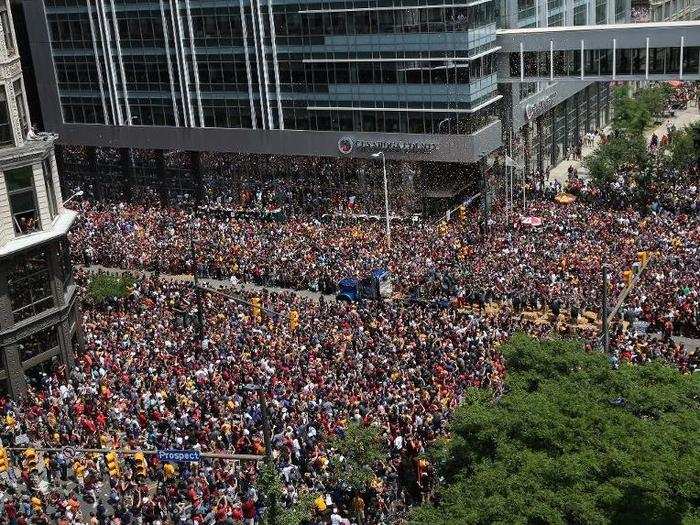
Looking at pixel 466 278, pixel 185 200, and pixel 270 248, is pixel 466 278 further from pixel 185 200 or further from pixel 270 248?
pixel 185 200

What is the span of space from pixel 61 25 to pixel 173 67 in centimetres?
1172

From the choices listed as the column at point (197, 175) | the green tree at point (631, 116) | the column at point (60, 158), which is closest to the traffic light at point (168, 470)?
the column at point (197, 175)

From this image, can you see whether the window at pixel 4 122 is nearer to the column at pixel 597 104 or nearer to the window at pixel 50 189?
the window at pixel 50 189

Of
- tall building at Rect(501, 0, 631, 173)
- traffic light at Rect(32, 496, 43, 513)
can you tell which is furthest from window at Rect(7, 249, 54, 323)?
tall building at Rect(501, 0, 631, 173)

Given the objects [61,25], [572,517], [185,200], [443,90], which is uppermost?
[61,25]

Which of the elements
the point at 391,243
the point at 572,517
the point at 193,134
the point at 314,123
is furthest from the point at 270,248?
the point at 572,517

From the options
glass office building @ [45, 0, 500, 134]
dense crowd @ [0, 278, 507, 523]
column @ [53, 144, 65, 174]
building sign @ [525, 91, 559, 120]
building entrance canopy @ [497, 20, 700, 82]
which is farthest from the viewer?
column @ [53, 144, 65, 174]

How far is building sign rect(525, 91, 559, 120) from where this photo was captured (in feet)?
215

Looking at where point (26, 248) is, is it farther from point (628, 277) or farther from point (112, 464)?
point (628, 277)

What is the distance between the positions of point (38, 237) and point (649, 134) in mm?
65534

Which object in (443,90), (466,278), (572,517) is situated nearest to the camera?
(572,517)

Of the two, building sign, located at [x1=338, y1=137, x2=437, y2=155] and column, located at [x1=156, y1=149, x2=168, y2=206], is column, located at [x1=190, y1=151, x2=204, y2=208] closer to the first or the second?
column, located at [x1=156, y1=149, x2=168, y2=206]

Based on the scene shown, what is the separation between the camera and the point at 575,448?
71.1 feet

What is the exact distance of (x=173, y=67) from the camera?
67562 millimetres
